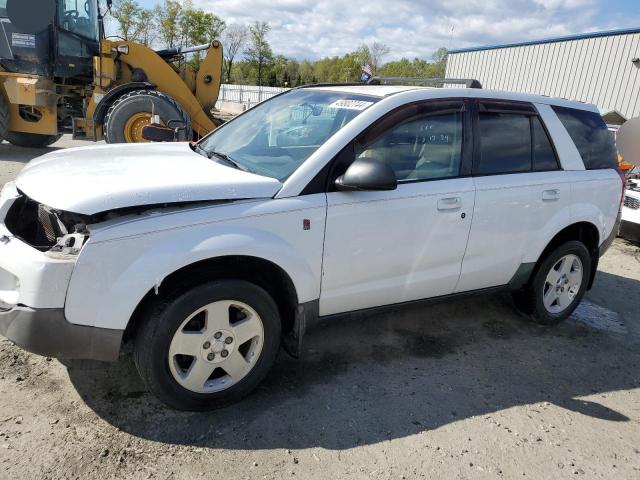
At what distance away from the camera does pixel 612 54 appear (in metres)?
16.9

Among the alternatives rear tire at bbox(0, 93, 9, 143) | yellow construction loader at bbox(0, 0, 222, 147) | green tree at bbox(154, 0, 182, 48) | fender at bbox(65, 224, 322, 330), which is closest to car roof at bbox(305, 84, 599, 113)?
fender at bbox(65, 224, 322, 330)

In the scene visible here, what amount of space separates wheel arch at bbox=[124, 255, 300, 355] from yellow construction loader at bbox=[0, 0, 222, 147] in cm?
699

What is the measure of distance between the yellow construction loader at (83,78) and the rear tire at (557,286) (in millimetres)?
7038

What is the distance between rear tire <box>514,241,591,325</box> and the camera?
421cm

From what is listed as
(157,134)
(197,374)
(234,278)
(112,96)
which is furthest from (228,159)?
(112,96)

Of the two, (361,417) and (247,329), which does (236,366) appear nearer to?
(247,329)

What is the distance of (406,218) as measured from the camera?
127 inches

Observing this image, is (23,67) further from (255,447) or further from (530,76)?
(530,76)

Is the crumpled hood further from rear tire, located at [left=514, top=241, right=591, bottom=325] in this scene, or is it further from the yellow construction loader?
the yellow construction loader

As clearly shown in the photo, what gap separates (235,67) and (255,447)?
78.3m

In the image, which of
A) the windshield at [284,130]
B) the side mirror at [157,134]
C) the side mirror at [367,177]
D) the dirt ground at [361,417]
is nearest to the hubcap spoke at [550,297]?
the dirt ground at [361,417]

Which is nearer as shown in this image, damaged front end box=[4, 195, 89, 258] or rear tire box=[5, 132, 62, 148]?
damaged front end box=[4, 195, 89, 258]

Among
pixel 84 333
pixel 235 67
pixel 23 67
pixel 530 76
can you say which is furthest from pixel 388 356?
pixel 235 67

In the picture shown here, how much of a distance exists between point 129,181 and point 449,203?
6.59 feet
